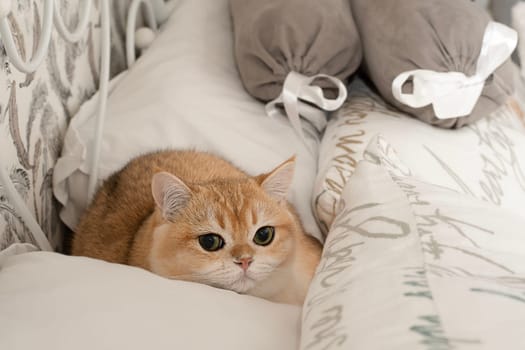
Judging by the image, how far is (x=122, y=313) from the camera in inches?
21.5

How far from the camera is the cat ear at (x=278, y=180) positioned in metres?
0.77

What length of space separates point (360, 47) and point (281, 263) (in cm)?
49

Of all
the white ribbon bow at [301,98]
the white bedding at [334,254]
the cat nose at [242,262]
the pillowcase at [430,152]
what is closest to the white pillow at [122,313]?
the white bedding at [334,254]

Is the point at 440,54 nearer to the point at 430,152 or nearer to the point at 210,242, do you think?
the point at 430,152

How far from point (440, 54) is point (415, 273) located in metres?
0.59

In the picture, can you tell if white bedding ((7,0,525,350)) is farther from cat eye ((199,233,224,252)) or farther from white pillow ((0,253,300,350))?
cat eye ((199,233,224,252))

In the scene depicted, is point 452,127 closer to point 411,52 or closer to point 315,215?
point 411,52

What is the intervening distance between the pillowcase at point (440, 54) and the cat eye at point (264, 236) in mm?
367

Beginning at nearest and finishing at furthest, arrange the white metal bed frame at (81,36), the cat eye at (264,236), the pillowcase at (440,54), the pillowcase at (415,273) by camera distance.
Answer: the pillowcase at (415,273) → the white metal bed frame at (81,36) → the cat eye at (264,236) → the pillowcase at (440,54)

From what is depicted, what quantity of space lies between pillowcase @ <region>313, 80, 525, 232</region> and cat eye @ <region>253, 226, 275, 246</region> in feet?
0.33

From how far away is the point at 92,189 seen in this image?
0.95 meters

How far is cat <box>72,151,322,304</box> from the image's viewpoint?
0.73 m

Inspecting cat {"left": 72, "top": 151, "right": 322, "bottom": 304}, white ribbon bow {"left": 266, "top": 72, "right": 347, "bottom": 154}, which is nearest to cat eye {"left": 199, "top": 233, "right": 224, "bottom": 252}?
cat {"left": 72, "top": 151, "right": 322, "bottom": 304}

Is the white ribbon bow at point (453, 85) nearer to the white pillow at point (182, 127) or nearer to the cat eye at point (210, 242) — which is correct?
the white pillow at point (182, 127)
